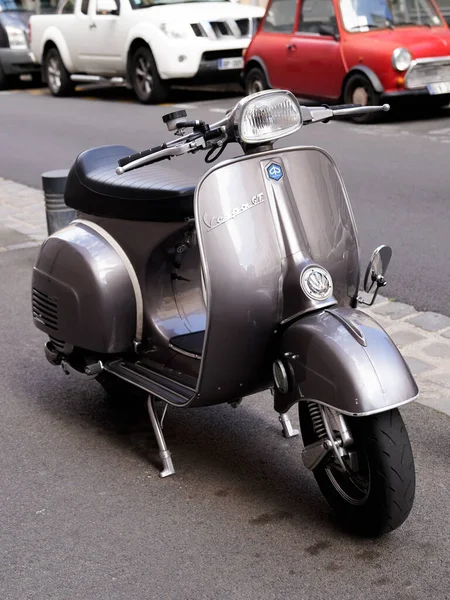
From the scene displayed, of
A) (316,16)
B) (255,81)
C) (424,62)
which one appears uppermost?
(316,16)

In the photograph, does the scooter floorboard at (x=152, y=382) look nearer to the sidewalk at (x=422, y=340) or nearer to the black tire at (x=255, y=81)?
the sidewalk at (x=422, y=340)

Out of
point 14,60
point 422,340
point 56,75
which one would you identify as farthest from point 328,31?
point 14,60

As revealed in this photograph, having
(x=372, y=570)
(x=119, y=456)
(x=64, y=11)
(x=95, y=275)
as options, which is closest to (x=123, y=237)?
(x=95, y=275)

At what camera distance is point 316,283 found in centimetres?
345

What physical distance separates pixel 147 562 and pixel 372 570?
0.72 metres

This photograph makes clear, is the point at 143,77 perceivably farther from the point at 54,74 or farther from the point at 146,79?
the point at 54,74

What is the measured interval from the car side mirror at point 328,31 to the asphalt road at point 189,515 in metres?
8.75

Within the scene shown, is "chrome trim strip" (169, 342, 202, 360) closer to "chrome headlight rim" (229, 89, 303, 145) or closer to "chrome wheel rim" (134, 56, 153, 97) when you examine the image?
"chrome headlight rim" (229, 89, 303, 145)

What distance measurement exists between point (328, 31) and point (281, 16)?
3.99 feet

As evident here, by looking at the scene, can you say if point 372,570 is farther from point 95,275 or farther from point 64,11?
point 64,11

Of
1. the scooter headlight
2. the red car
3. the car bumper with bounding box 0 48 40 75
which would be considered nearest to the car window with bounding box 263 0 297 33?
the red car

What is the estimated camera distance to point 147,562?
10.8 ft

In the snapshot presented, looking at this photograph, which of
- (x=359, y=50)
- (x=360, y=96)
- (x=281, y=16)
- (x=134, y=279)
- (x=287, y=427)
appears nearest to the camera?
(x=134, y=279)

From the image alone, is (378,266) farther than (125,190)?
No
